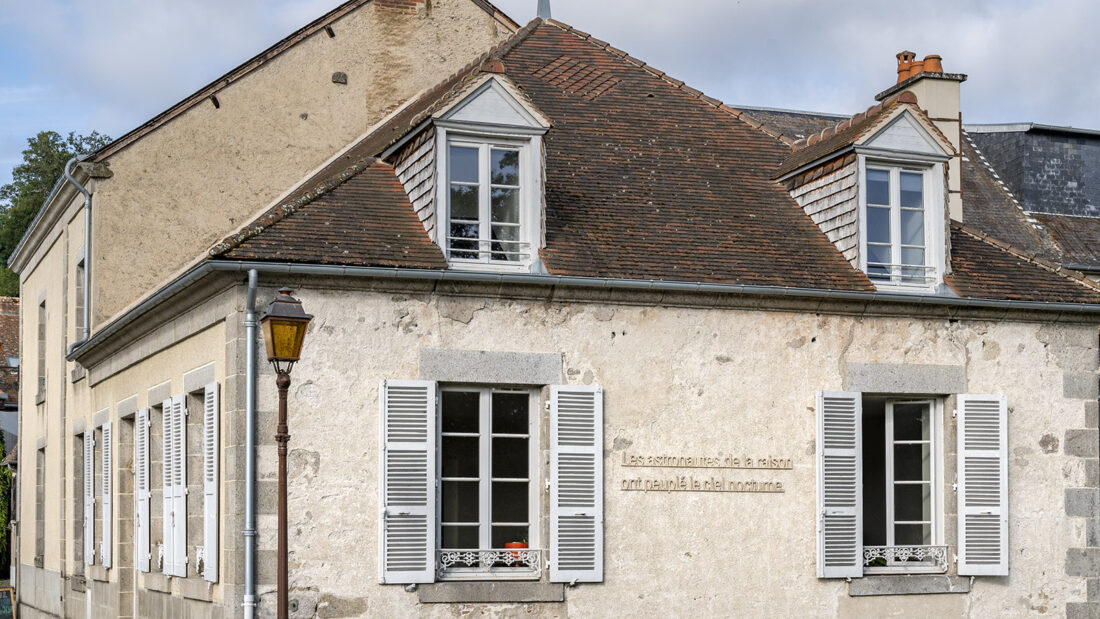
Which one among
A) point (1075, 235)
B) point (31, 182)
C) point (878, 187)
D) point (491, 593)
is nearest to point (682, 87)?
point (878, 187)

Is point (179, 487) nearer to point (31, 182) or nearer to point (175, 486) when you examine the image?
point (175, 486)

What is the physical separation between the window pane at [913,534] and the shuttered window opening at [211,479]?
19.4 ft

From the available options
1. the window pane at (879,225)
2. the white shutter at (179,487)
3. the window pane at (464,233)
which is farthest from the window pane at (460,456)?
the window pane at (879,225)

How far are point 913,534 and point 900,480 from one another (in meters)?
0.49

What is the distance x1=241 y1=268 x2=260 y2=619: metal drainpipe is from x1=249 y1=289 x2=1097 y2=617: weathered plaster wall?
0.13 meters

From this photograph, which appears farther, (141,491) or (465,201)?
(141,491)

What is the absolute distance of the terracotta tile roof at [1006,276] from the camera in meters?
13.0

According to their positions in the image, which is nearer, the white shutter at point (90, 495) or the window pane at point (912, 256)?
the window pane at point (912, 256)

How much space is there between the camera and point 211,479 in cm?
1157

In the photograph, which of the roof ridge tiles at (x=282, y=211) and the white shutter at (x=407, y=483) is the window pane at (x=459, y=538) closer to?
the white shutter at (x=407, y=483)

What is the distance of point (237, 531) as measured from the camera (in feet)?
35.8

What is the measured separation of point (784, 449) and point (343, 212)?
425cm

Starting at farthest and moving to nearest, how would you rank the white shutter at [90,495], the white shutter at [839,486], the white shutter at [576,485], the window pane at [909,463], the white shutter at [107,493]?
the white shutter at [90,495] < the white shutter at [107,493] < the window pane at [909,463] < the white shutter at [839,486] < the white shutter at [576,485]

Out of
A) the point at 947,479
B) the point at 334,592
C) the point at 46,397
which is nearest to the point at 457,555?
the point at 334,592
